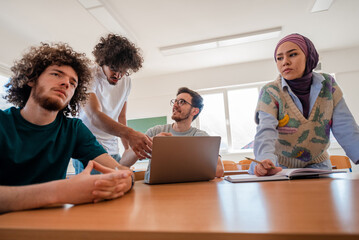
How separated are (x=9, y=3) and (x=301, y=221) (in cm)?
423

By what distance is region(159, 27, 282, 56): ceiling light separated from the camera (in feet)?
14.0

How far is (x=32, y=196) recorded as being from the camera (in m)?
0.62

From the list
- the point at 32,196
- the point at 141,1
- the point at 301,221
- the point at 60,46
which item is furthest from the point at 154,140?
the point at 141,1

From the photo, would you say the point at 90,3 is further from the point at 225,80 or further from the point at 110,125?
the point at 225,80

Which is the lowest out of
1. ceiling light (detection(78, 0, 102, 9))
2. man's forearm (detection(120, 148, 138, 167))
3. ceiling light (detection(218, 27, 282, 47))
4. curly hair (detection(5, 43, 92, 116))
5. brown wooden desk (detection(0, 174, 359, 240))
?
brown wooden desk (detection(0, 174, 359, 240))

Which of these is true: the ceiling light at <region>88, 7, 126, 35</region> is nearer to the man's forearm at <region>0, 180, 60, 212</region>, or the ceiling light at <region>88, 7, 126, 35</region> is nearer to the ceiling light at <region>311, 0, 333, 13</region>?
the ceiling light at <region>311, 0, 333, 13</region>

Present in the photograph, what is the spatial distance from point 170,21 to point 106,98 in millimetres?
2417

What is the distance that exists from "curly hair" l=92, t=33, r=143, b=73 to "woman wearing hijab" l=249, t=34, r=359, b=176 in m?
1.13

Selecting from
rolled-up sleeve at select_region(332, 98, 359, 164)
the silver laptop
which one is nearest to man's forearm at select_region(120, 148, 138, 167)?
the silver laptop

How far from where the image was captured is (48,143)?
1092 mm

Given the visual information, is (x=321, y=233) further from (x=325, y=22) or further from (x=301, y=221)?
(x=325, y=22)

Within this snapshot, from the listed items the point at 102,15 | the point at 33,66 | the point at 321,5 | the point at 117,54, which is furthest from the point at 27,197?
the point at 321,5

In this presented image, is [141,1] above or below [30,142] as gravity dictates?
above

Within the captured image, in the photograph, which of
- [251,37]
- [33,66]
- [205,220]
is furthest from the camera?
[251,37]
